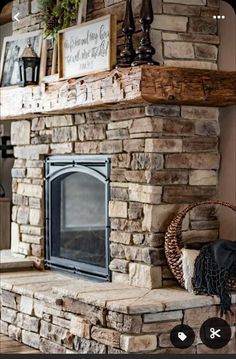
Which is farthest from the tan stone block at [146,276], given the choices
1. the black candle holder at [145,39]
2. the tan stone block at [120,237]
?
the black candle holder at [145,39]

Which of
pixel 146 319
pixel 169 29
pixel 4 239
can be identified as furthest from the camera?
pixel 4 239

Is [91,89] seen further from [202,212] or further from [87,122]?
[202,212]

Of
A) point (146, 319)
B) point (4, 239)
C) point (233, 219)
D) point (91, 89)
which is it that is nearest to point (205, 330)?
point (146, 319)

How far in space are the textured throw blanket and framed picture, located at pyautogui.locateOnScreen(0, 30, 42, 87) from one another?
165 cm

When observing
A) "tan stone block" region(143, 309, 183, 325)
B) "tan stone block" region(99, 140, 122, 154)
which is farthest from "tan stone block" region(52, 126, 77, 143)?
"tan stone block" region(143, 309, 183, 325)

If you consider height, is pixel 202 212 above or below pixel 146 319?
above

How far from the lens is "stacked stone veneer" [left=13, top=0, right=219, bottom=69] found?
3727 mm

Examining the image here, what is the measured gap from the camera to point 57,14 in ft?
14.0

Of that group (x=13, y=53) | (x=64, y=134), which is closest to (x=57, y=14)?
(x=13, y=53)

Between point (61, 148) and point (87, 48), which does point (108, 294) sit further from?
point (87, 48)

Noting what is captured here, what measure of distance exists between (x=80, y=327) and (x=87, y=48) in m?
1.34

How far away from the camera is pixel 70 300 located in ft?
12.5

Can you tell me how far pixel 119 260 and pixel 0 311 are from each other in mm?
860

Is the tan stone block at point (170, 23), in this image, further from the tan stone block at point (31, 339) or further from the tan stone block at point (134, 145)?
the tan stone block at point (31, 339)
